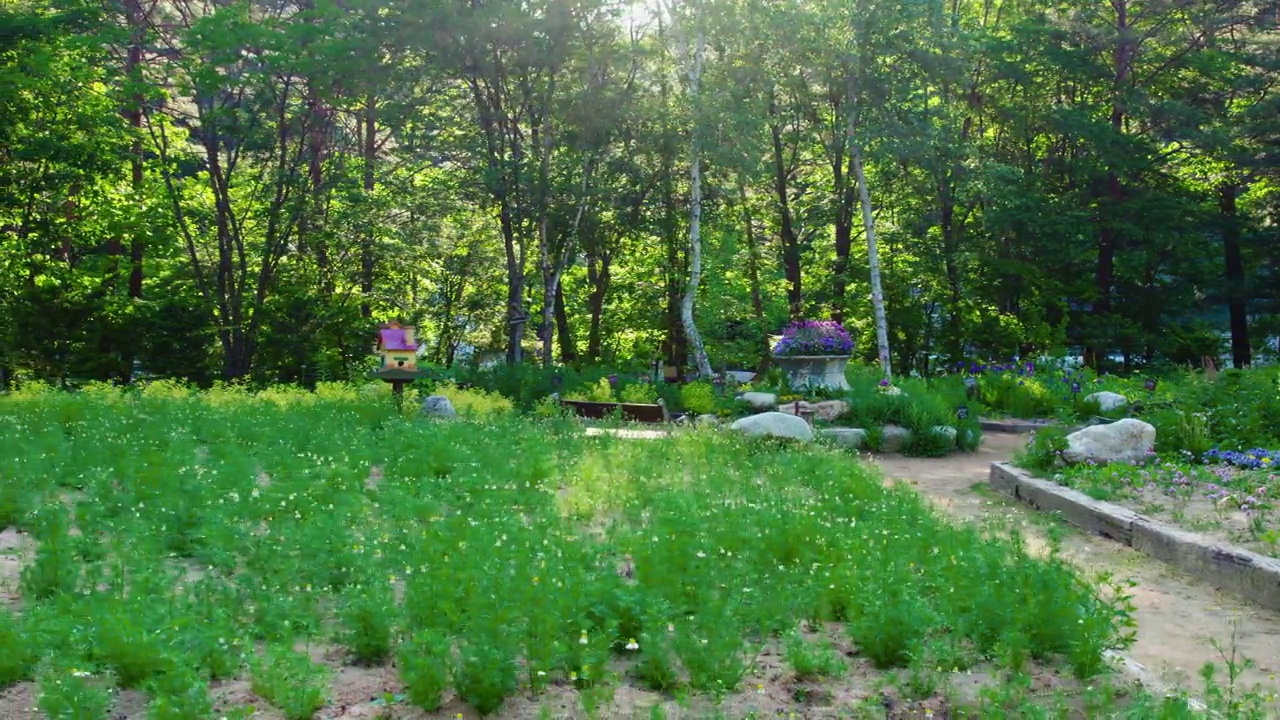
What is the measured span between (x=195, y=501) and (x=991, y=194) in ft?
67.1

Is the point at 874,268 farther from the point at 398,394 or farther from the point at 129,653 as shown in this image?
the point at 129,653

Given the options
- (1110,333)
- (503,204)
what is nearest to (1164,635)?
(503,204)

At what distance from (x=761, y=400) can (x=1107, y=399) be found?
5.10 metres

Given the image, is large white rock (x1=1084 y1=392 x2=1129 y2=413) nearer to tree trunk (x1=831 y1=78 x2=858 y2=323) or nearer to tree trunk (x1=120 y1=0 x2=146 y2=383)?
tree trunk (x1=831 y1=78 x2=858 y2=323)

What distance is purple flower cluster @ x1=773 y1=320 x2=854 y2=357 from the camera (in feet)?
57.0

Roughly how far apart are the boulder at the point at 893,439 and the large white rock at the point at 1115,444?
3.38m

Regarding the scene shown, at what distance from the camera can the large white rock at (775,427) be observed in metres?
11.4

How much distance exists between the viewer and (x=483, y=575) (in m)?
4.47

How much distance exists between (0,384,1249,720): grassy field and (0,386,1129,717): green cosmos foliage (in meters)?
0.02

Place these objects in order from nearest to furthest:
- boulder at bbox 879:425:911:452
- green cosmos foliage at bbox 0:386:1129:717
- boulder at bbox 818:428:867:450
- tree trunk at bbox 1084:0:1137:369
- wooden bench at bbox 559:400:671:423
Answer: green cosmos foliage at bbox 0:386:1129:717 < boulder at bbox 818:428:867:450 < boulder at bbox 879:425:911:452 < wooden bench at bbox 559:400:671:423 < tree trunk at bbox 1084:0:1137:369

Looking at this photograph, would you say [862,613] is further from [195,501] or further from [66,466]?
[66,466]

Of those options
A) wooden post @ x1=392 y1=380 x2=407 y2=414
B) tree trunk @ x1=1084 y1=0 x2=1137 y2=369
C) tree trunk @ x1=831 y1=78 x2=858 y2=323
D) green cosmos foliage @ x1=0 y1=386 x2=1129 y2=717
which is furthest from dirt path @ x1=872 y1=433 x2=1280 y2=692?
tree trunk @ x1=1084 y1=0 x2=1137 y2=369

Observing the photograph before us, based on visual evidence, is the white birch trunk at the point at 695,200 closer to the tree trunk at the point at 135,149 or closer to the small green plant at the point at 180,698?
the tree trunk at the point at 135,149

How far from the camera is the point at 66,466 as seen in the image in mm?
7793
